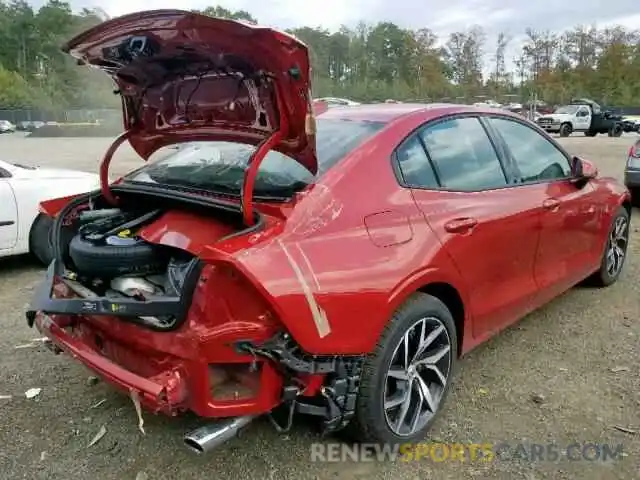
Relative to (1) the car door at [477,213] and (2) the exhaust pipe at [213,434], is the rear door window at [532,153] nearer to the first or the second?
(1) the car door at [477,213]

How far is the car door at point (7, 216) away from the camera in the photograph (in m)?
5.37

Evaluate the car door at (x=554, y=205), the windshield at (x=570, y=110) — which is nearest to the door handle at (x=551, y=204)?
the car door at (x=554, y=205)

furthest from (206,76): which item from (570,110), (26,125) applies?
(26,125)

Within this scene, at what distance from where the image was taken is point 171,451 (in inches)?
110

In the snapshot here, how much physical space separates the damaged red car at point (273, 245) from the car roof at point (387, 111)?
2 centimetres

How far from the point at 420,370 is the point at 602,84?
66.3 meters

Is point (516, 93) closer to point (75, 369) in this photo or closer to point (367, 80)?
point (367, 80)

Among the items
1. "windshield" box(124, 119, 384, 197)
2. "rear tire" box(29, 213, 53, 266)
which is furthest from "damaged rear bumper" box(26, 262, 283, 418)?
"rear tire" box(29, 213, 53, 266)

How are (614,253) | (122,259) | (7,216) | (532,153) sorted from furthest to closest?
(7,216) → (614,253) → (532,153) → (122,259)

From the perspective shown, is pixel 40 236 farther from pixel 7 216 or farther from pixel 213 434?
pixel 213 434

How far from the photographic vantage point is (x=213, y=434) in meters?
2.32

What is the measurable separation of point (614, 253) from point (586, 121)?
28.0 meters

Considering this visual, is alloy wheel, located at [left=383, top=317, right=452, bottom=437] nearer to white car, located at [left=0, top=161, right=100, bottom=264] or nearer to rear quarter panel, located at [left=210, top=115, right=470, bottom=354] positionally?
rear quarter panel, located at [left=210, top=115, right=470, bottom=354]

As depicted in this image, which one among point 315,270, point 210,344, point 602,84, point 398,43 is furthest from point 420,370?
point 398,43
